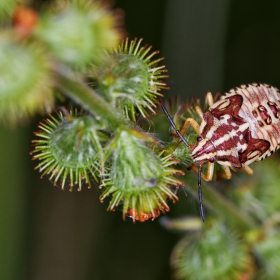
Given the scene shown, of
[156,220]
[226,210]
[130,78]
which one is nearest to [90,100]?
[130,78]

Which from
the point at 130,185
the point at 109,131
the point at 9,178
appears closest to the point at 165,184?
the point at 130,185

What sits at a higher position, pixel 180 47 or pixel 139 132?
pixel 180 47

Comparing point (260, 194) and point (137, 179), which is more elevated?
point (260, 194)

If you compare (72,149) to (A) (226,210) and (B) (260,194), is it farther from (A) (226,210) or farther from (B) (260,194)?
(B) (260,194)

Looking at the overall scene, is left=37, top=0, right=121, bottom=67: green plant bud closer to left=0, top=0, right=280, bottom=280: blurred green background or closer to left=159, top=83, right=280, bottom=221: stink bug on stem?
left=159, top=83, right=280, bottom=221: stink bug on stem

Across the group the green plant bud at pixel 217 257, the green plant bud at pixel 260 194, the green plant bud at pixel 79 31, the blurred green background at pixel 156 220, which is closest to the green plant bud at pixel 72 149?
the green plant bud at pixel 79 31

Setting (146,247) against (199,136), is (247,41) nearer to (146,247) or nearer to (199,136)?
(146,247)
